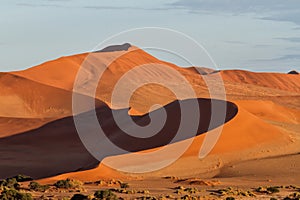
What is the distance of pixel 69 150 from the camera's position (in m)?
49.3

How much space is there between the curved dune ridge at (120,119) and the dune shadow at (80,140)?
0.07 m

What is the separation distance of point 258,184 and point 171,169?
20.2ft

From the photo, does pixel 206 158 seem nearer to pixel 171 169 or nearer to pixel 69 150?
pixel 171 169

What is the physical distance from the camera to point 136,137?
1716 inches

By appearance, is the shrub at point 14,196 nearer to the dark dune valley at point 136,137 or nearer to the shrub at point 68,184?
the dark dune valley at point 136,137

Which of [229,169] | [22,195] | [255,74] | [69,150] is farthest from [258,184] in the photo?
[255,74]

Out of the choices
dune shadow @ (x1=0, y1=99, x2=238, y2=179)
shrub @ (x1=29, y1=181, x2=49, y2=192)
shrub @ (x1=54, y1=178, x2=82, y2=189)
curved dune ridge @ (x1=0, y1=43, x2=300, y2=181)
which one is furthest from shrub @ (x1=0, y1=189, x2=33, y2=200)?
dune shadow @ (x1=0, y1=99, x2=238, y2=179)

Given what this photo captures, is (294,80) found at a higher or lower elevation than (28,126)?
higher

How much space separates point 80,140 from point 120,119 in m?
4.78

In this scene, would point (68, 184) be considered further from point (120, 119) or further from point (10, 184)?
point (120, 119)

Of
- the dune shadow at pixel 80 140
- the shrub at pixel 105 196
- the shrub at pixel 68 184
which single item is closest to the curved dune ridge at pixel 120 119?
the dune shadow at pixel 80 140

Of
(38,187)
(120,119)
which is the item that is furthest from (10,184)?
Result: (120,119)

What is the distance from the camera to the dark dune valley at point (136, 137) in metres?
31.9

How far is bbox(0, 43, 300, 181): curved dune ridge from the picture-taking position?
3784cm
